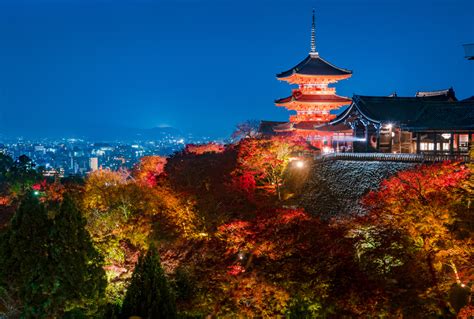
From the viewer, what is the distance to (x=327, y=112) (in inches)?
1553

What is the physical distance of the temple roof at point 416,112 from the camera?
84.1ft

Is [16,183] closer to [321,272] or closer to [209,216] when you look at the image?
[209,216]

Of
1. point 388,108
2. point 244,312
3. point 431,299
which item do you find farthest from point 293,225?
point 388,108

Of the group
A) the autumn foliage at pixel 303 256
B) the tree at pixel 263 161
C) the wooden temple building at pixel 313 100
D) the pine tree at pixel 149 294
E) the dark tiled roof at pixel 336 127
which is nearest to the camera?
the autumn foliage at pixel 303 256

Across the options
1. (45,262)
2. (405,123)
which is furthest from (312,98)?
(45,262)

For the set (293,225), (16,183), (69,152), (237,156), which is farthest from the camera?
(69,152)

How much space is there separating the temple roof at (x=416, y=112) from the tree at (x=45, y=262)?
1975 cm

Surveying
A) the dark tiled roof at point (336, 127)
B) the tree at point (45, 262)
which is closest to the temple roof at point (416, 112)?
the dark tiled roof at point (336, 127)

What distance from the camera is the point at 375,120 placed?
1133 inches

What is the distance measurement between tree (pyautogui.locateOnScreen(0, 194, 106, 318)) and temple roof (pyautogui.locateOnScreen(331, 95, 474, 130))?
1975 centimetres

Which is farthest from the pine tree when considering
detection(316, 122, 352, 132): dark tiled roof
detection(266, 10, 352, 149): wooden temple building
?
detection(266, 10, 352, 149): wooden temple building

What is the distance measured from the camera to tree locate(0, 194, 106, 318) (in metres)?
14.3

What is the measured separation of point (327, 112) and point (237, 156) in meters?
13.9

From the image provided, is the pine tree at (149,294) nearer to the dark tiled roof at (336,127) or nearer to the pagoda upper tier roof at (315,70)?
the dark tiled roof at (336,127)
